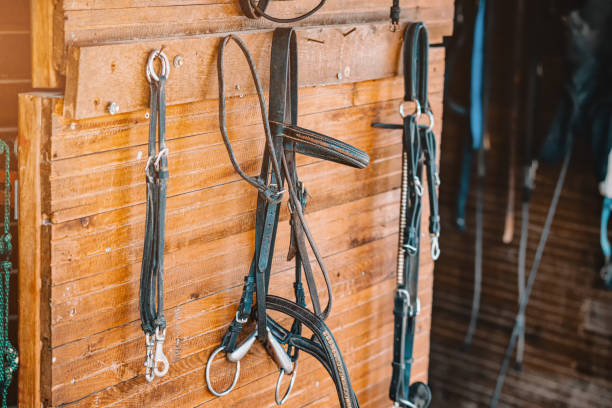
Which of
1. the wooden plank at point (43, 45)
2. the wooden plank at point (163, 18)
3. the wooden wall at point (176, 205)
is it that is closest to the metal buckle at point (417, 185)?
the wooden wall at point (176, 205)

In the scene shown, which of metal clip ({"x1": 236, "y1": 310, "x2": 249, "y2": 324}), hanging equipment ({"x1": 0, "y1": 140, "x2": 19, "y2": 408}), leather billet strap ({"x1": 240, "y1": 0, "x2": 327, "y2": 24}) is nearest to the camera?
hanging equipment ({"x1": 0, "y1": 140, "x2": 19, "y2": 408})

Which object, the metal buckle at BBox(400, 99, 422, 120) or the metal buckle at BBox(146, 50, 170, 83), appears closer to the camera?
the metal buckle at BBox(146, 50, 170, 83)

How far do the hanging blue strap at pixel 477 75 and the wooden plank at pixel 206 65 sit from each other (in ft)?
4.63

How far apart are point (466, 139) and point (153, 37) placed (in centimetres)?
235

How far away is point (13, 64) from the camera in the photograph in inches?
54.1

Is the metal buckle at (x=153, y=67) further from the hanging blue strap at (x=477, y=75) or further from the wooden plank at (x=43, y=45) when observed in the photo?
the hanging blue strap at (x=477, y=75)

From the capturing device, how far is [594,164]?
3193 millimetres

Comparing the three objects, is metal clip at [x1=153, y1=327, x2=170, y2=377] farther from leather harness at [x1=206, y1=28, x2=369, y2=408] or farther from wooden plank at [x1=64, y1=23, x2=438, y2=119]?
wooden plank at [x1=64, y1=23, x2=438, y2=119]

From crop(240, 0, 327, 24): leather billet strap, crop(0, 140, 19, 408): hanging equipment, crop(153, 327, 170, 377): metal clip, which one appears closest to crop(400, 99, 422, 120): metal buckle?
crop(240, 0, 327, 24): leather billet strap

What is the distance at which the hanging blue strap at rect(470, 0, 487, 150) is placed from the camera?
312 cm

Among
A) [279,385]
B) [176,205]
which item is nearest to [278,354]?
[279,385]

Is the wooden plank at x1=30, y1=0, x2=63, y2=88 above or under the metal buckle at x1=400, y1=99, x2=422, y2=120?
above

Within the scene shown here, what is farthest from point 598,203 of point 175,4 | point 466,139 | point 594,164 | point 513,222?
point 175,4

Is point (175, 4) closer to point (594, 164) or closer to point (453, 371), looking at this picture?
point (594, 164)
